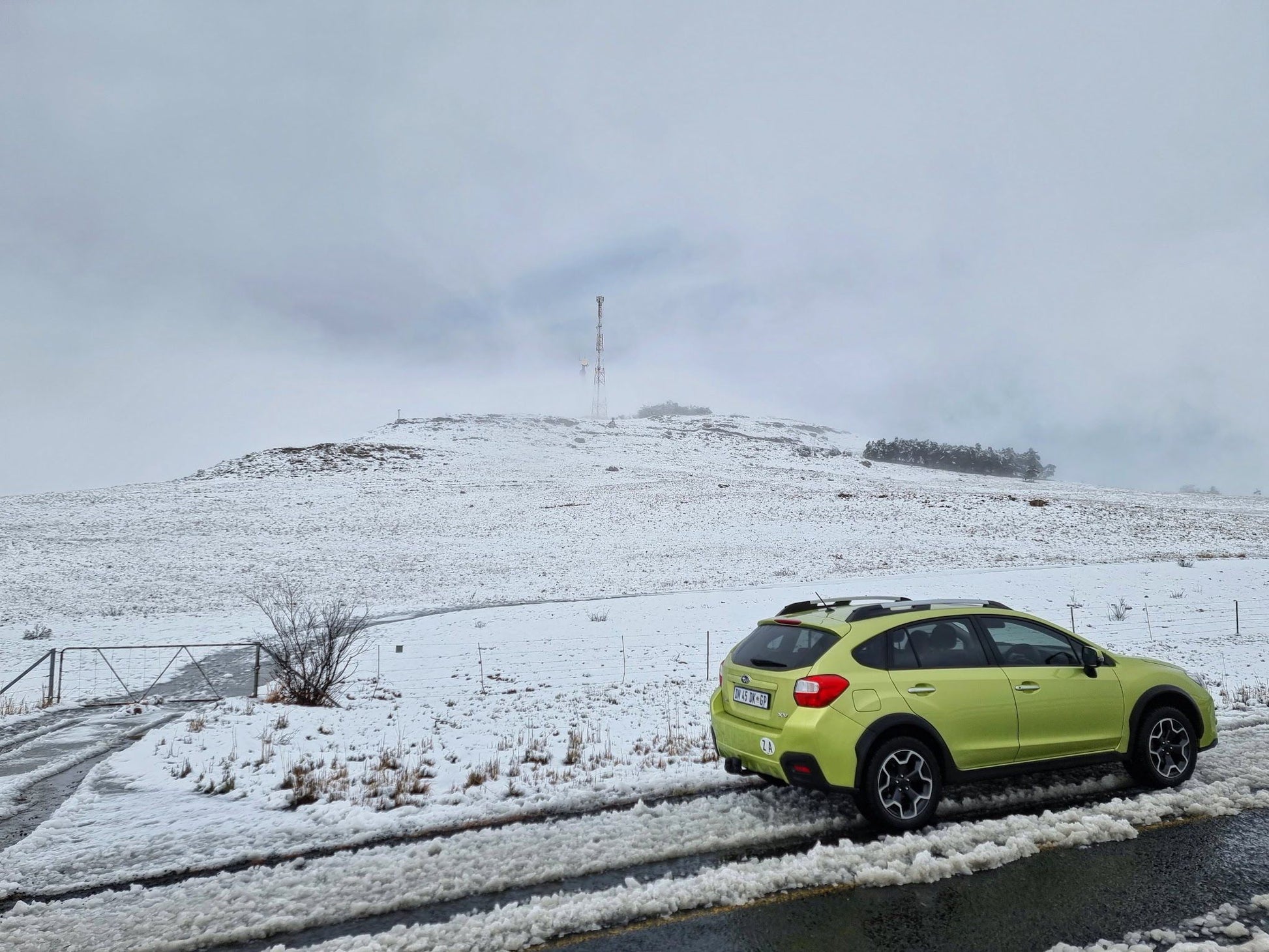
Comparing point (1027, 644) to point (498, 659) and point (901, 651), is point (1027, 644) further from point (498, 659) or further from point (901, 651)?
point (498, 659)

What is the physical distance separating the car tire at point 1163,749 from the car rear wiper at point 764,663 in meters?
3.52

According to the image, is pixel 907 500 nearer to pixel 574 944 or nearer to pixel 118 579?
pixel 118 579

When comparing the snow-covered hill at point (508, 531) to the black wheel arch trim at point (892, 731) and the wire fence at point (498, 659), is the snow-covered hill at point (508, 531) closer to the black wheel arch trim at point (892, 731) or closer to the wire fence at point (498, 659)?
the wire fence at point (498, 659)

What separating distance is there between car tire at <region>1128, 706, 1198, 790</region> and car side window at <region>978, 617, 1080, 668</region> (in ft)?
2.96

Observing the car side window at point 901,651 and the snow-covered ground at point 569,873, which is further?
the car side window at point 901,651

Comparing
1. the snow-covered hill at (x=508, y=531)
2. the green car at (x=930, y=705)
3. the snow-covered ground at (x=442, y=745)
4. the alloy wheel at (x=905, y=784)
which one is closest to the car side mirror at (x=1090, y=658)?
the green car at (x=930, y=705)

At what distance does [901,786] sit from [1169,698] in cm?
322

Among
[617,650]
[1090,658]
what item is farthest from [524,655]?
[1090,658]

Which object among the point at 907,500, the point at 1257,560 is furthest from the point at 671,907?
the point at 907,500

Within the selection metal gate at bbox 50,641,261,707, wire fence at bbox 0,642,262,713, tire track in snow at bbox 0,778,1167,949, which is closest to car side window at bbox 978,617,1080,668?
tire track in snow at bbox 0,778,1167,949

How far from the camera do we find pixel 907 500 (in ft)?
162

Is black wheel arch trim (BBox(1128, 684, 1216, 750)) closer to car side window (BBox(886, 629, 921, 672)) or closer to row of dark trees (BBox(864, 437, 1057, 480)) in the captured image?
car side window (BBox(886, 629, 921, 672))

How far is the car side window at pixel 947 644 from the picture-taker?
6.23 m

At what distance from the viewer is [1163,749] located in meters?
6.86
